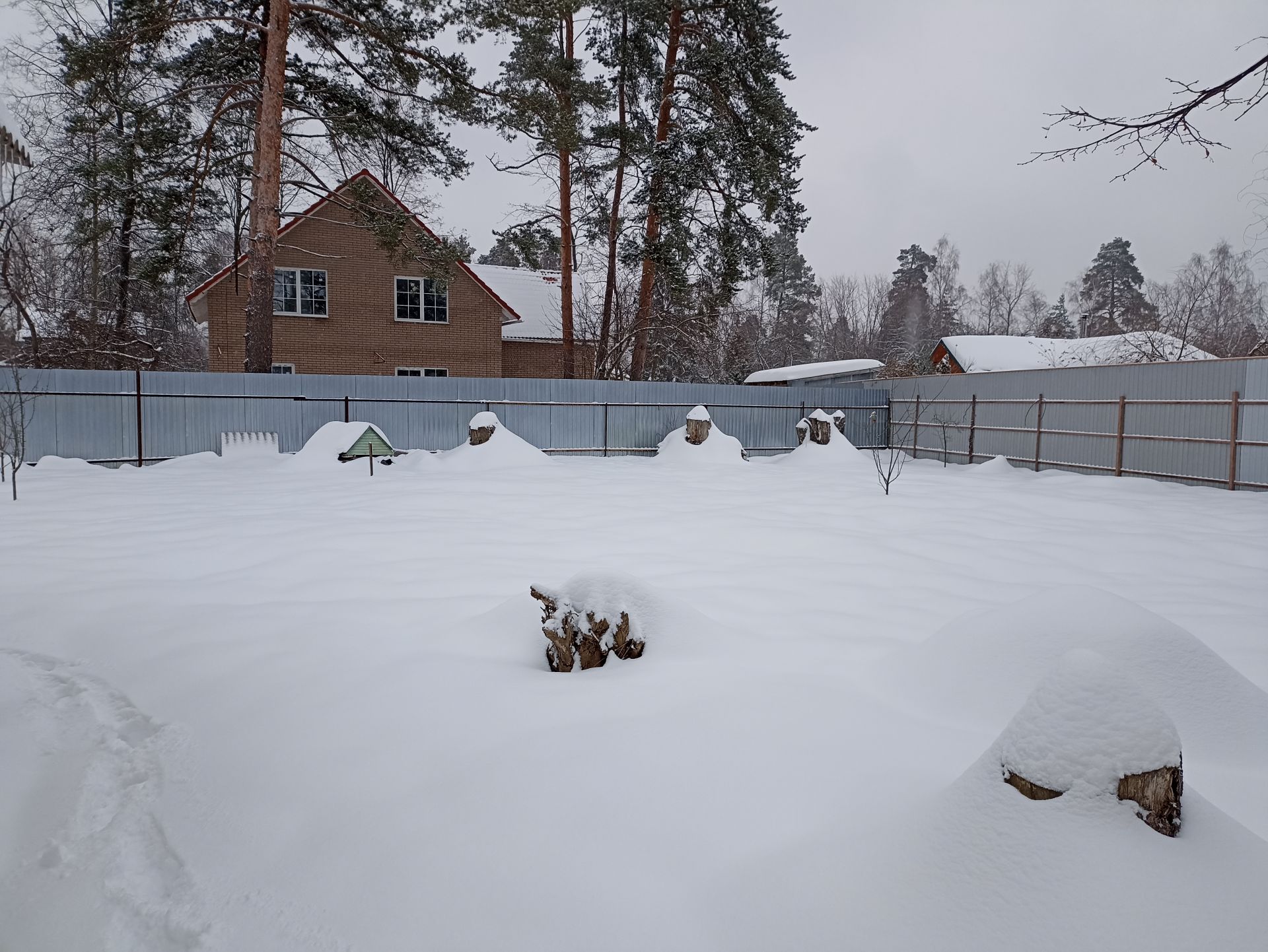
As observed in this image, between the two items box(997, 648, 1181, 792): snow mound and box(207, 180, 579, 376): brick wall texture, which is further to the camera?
box(207, 180, 579, 376): brick wall texture

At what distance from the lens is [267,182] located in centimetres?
1209

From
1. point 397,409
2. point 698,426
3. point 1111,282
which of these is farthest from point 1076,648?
point 1111,282

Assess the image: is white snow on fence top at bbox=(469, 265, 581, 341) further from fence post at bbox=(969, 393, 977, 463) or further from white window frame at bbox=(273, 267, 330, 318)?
fence post at bbox=(969, 393, 977, 463)

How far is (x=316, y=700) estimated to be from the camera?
2812mm

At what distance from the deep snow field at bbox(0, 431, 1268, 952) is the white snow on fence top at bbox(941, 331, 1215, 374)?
18148 millimetres

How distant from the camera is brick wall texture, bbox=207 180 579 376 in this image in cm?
1730

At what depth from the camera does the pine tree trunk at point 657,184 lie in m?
15.6

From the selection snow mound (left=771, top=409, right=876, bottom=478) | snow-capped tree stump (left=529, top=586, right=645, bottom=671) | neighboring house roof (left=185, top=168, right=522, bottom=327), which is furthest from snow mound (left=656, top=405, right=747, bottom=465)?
snow-capped tree stump (left=529, top=586, right=645, bottom=671)

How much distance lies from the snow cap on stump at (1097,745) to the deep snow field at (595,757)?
0.6 inches

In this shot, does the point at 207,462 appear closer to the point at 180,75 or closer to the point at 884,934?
the point at 180,75

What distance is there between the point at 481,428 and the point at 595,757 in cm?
1025

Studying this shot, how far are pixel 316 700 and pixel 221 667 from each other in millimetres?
679

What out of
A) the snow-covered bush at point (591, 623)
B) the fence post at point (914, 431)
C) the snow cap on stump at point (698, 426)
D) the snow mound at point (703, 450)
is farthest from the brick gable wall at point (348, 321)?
the snow-covered bush at point (591, 623)

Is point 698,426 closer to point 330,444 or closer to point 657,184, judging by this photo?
point 657,184
